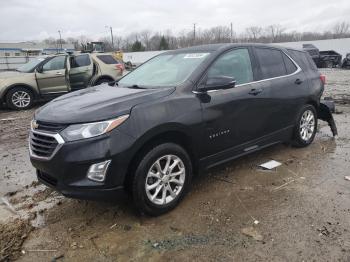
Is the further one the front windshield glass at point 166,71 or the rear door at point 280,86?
the rear door at point 280,86

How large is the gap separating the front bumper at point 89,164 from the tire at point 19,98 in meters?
8.53

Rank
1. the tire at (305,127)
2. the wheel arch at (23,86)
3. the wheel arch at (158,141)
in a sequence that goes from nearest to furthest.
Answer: the wheel arch at (158,141) → the tire at (305,127) → the wheel arch at (23,86)

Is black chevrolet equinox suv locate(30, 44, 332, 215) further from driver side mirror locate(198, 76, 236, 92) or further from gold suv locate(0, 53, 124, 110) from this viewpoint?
gold suv locate(0, 53, 124, 110)

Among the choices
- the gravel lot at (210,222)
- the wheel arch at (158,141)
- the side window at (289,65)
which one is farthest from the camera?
the side window at (289,65)

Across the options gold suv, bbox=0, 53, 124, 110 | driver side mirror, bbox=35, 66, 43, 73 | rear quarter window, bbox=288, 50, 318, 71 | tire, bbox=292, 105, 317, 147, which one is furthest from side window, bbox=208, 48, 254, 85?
driver side mirror, bbox=35, 66, 43, 73

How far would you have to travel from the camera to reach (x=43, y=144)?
3.51 meters

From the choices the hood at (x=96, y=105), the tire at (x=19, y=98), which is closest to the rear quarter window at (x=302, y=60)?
the hood at (x=96, y=105)

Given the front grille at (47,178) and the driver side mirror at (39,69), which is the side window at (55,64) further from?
the front grille at (47,178)

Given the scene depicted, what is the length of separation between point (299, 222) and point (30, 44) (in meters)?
57.6

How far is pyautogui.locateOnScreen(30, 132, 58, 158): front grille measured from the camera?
133 inches

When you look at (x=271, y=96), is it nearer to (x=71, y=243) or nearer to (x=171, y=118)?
(x=171, y=118)

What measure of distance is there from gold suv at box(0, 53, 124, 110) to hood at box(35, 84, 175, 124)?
302 inches

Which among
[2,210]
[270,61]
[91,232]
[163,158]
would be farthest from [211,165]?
[2,210]

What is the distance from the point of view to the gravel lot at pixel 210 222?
123 inches
